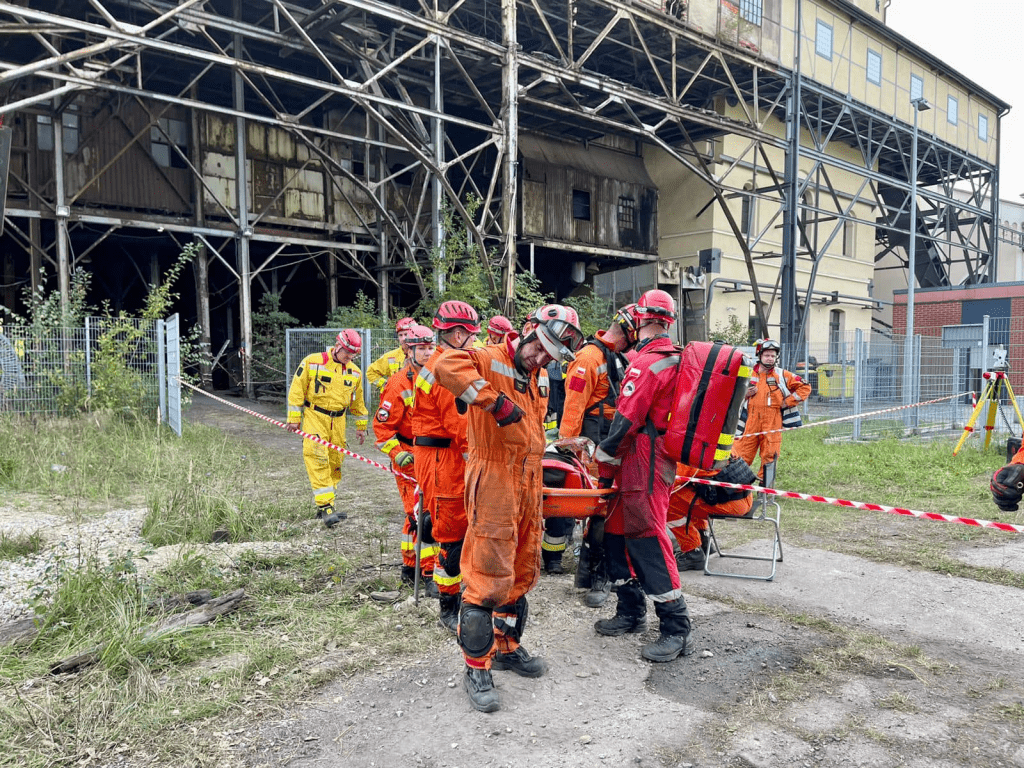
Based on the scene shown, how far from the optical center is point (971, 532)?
6.99m

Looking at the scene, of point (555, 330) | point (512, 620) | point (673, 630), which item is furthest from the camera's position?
point (673, 630)

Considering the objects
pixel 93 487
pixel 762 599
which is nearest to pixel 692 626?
pixel 762 599

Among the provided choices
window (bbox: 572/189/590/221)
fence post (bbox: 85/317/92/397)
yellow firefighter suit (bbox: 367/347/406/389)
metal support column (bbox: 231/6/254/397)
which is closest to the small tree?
window (bbox: 572/189/590/221)

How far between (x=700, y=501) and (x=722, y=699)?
195 cm

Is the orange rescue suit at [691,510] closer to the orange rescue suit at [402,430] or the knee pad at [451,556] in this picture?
the knee pad at [451,556]

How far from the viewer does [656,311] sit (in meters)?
4.59

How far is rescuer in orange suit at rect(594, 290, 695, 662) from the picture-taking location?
4105 mm

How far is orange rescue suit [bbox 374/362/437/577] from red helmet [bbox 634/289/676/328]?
5.63 ft

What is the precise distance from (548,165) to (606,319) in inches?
223

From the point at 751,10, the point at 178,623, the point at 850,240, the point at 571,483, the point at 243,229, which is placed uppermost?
the point at 751,10

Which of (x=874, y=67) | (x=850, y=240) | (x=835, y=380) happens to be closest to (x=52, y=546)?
(x=835, y=380)

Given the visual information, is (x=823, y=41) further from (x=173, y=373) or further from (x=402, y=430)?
(x=402, y=430)

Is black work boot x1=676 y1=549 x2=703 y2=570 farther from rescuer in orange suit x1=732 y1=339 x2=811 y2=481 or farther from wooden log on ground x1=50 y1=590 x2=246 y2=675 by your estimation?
wooden log on ground x1=50 y1=590 x2=246 y2=675

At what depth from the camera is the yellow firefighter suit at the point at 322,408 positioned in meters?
7.19
